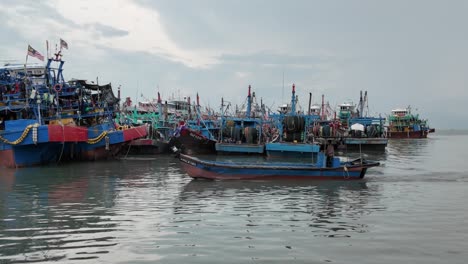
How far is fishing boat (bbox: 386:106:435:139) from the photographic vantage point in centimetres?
8562

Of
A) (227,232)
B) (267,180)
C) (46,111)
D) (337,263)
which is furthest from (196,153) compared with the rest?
(337,263)

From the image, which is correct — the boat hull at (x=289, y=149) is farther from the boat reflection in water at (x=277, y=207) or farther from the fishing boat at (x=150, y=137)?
the boat reflection in water at (x=277, y=207)

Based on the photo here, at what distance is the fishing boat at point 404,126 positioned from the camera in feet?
281

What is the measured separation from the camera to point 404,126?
85.8 meters

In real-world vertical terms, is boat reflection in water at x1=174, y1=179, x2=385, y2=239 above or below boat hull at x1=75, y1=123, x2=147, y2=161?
below

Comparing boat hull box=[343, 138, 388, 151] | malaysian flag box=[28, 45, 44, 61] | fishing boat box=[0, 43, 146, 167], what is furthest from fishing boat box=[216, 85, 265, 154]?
malaysian flag box=[28, 45, 44, 61]

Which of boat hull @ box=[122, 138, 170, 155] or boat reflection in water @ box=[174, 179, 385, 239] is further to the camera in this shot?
boat hull @ box=[122, 138, 170, 155]

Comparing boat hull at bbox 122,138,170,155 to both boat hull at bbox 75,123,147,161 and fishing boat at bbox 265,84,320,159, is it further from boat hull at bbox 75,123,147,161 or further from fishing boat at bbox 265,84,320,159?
fishing boat at bbox 265,84,320,159

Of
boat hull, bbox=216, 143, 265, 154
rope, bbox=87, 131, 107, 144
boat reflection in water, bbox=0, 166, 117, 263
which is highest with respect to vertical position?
rope, bbox=87, 131, 107, 144

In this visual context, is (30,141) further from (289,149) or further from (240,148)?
(289,149)

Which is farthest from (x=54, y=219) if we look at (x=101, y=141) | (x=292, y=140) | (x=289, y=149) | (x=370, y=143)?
(x=370, y=143)

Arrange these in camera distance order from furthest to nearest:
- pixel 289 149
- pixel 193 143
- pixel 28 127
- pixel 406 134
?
pixel 406 134 → pixel 193 143 → pixel 289 149 → pixel 28 127

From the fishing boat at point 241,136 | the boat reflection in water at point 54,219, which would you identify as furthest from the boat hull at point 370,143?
the boat reflection in water at point 54,219

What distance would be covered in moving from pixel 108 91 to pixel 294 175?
18.9 meters
